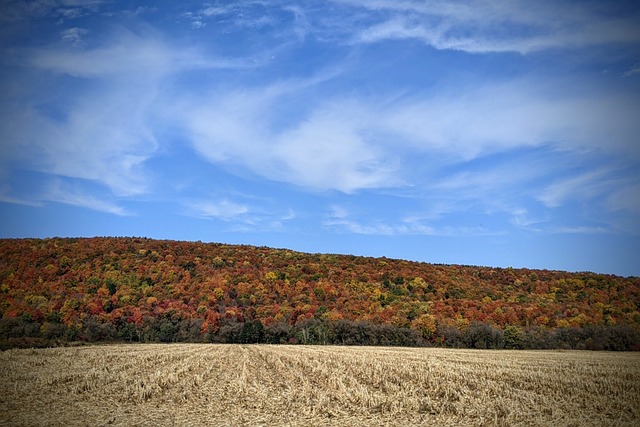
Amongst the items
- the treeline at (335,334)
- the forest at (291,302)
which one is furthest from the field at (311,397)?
the forest at (291,302)

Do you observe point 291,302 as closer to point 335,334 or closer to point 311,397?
point 335,334

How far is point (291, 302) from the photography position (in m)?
83.0

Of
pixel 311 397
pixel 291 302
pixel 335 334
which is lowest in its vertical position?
pixel 335 334

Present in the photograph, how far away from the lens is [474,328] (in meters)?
72.0

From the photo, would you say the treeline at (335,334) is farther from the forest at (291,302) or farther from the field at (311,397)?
the field at (311,397)

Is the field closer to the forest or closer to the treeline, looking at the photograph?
the treeline

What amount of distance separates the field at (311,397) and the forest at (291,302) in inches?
1924

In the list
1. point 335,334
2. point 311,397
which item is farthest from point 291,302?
point 311,397

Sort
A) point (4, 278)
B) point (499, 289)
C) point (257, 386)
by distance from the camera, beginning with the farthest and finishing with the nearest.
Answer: point (499, 289)
point (4, 278)
point (257, 386)

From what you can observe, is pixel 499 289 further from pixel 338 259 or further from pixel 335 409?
pixel 335 409

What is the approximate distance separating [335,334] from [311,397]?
59.1 metres

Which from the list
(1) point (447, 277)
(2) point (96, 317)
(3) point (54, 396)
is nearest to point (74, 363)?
(3) point (54, 396)

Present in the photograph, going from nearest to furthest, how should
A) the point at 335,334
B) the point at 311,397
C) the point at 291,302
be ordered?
the point at 311,397, the point at 335,334, the point at 291,302

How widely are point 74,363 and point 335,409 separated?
20855mm
